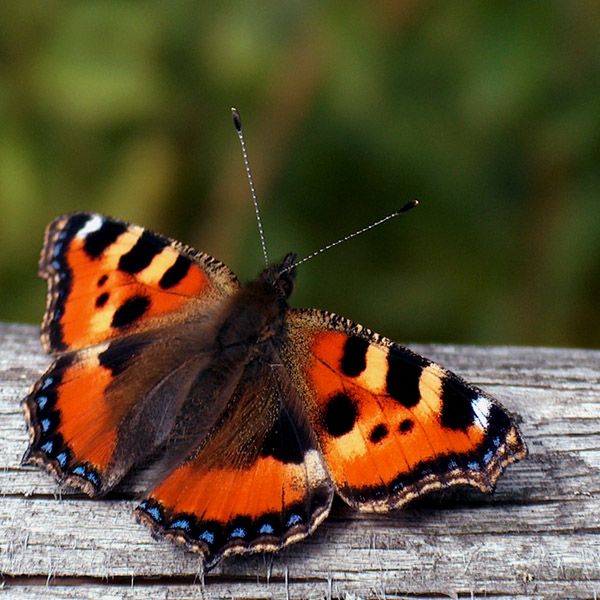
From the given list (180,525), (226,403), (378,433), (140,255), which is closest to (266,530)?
(180,525)

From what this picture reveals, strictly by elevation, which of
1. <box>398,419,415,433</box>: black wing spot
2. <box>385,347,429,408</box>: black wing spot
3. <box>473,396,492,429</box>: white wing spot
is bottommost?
<box>398,419,415,433</box>: black wing spot

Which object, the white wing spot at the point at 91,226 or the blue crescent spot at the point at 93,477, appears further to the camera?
the white wing spot at the point at 91,226

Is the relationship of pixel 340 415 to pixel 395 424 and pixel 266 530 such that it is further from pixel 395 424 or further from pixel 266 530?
pixel 266 530

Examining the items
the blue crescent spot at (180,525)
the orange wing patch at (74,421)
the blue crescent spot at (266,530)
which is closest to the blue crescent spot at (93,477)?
the orange wing patch at (74,421)

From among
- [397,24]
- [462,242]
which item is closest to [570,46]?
[397,24]

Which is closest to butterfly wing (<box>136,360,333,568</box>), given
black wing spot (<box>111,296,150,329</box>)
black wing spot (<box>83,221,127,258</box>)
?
black wing spot (<box>111,296,150,329</box>)

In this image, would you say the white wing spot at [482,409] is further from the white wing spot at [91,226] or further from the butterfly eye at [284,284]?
the white wing spot at [91,226]

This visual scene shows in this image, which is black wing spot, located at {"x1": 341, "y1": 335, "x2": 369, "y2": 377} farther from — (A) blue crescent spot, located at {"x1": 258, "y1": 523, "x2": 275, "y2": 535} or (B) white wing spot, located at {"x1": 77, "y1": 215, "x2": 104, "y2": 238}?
(B) white wing spot, located at {"x1": 77, "y1": 215, "x2": 104, "y2": 238}

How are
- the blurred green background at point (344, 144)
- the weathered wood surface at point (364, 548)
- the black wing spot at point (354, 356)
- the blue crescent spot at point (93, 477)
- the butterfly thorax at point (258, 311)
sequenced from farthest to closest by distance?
the blurred green background at point (344, 144)
the butterfly thorax at point (258, 311)
the black wing spot at point (354, 356)
the blue crescent spot at point (93, 477)
the weathered wood surface at point (364, 548)
